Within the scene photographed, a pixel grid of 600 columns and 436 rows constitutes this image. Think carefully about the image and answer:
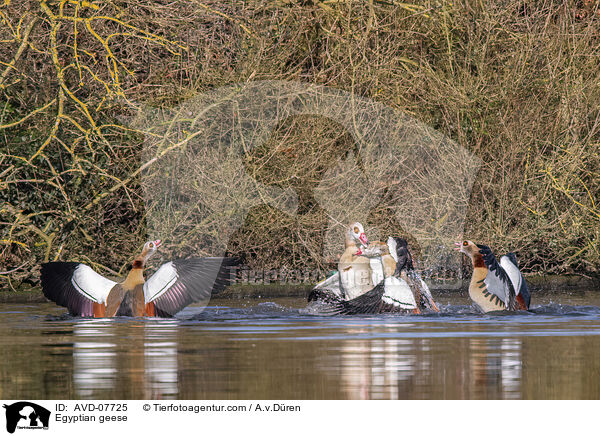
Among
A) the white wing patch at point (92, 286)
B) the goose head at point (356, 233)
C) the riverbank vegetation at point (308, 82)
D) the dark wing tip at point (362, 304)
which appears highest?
the riverbank vegetation at point (308, 82)

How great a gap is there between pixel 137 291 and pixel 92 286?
54 cm

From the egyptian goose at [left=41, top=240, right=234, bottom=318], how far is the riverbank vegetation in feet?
9.95

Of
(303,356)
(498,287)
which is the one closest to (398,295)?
(498,287)

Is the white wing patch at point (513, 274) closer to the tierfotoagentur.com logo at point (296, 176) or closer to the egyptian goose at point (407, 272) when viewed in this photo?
the egyptian goose at point (407, 272)

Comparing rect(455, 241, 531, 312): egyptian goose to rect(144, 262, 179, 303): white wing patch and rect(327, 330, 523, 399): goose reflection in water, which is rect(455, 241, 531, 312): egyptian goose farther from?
rect(327, 330, 523, 399): goose reflection in water

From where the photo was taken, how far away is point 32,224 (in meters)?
17.8

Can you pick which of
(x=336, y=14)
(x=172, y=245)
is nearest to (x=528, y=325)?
(x=172, y=245)

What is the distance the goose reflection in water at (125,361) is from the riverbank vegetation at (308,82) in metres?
4.79

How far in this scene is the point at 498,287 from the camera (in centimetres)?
1531

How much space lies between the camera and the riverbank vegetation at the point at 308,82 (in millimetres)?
18312

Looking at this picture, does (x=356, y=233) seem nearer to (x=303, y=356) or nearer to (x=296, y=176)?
(x=296, y=176)

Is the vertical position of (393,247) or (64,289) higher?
(393,247)
